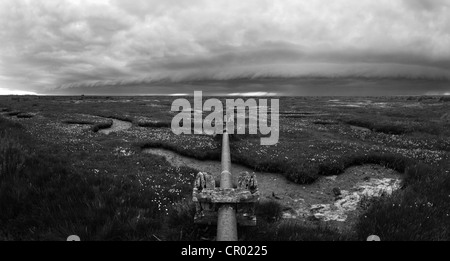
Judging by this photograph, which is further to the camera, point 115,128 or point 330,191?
point 115,128

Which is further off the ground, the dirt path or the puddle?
the puddle

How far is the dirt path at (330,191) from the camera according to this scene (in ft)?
30.8

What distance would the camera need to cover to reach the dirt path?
9.38 metres

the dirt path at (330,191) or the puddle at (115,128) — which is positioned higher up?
the puddle at (115,128)

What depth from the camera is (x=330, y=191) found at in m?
11.5

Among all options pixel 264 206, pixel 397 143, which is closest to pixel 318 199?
pixel 264 206

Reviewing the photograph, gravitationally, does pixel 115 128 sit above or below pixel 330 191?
above

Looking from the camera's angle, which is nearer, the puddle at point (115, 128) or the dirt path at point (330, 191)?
the dirt path at point (330, 191)

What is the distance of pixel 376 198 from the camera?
10039mm

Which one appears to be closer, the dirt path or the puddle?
the dirt path

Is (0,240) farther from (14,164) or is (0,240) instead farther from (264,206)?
(264,206)

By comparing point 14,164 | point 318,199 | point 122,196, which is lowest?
point 318,199
